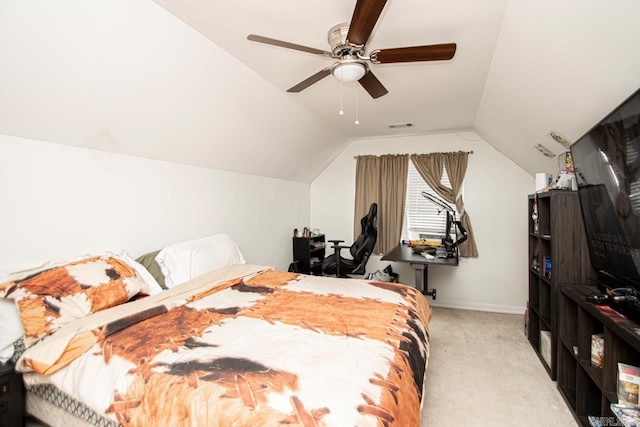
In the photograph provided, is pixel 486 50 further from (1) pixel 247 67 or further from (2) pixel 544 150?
(1) pixel 247 67

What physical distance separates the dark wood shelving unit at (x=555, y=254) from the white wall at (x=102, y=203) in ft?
9.90

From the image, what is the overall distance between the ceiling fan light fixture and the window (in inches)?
105

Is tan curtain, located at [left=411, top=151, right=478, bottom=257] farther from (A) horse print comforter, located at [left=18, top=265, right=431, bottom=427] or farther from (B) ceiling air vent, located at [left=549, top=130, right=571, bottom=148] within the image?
(A) horse print comforter, located at [left=18, top=265, right=431, bottom=427]

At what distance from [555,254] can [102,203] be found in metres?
3.37

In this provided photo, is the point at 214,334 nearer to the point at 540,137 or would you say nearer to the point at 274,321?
the point at 274,321

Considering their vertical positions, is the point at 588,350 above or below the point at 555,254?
below

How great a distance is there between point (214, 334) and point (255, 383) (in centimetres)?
51

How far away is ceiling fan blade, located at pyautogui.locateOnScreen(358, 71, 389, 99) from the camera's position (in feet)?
6.57

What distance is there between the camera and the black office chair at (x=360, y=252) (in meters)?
3.87

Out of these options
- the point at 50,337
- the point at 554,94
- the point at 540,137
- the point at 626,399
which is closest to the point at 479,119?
the point at 540,137

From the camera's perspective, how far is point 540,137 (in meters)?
2.64

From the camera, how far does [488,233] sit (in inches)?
158

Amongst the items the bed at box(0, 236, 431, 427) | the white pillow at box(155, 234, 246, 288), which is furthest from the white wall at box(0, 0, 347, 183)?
the bed at box(0, 236, 431, 427)

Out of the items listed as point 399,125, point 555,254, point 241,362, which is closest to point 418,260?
point 555,254
